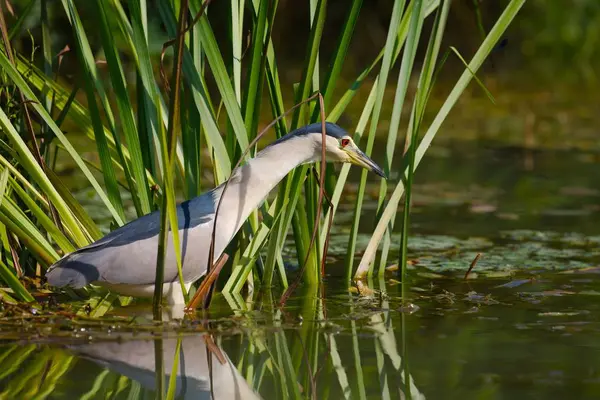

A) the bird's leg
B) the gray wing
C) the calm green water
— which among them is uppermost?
the gray wing

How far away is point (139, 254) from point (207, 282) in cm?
27

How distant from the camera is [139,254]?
13.1ft

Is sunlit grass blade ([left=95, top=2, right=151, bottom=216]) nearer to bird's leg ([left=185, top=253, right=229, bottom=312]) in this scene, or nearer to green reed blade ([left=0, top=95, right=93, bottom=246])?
green reed blade ([left=0, top=95, right=93, bottom=246])

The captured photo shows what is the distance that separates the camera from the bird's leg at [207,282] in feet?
12.8

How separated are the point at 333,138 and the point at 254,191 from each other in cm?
35

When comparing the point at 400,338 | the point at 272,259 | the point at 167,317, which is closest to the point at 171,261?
the point at 167,317

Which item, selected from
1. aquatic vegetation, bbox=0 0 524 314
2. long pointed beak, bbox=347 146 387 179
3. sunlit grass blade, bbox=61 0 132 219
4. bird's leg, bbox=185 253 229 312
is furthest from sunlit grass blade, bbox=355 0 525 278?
sunlit grass blade, bbox=61 0 132 219

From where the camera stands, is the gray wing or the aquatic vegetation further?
the aquatic vegetation

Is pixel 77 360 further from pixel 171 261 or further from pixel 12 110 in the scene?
pixel 12 110

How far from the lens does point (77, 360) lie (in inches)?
134

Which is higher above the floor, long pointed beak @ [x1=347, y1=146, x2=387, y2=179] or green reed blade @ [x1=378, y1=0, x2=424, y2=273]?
green reed blade @ [x1=378, y1=0, x2=424, y2=273]

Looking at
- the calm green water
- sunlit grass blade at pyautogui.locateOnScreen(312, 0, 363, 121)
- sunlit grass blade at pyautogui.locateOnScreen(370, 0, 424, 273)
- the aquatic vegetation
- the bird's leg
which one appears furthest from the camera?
sunlit grass blade at pyautogui.locateOnScreen(370, 0, 424, 273)

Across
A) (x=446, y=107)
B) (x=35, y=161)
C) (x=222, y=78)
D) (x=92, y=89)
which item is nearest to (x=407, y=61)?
(x=446, y=107)

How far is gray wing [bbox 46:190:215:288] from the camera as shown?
154 inches
